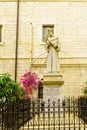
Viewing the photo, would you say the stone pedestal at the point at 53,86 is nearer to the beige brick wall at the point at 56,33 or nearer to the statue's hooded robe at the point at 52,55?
the statue's hooded robe at the point at 52,55

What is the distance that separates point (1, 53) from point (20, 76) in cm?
186

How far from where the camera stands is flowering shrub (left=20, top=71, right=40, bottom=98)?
20031 mm

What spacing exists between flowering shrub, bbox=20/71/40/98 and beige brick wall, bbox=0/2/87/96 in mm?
816

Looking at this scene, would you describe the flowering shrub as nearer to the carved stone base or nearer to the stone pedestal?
the stone pedestal

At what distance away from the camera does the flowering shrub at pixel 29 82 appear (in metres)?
20.0

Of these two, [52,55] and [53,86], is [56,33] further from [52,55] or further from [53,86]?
[53,86]

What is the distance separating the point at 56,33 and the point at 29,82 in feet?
11.9

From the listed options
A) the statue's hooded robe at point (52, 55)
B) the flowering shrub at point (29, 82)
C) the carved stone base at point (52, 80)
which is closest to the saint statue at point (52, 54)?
the statue's hooded robe at point (52, 55)

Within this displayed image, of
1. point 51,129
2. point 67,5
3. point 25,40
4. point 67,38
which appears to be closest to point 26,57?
point 25,40

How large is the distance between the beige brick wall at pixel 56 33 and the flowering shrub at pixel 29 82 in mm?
816

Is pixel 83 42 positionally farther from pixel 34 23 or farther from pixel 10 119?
pixel 10 119

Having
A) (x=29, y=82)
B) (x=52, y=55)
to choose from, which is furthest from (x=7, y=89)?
(x=29, y=82)

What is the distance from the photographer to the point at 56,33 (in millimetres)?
21531

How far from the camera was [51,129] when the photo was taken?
9.88m
